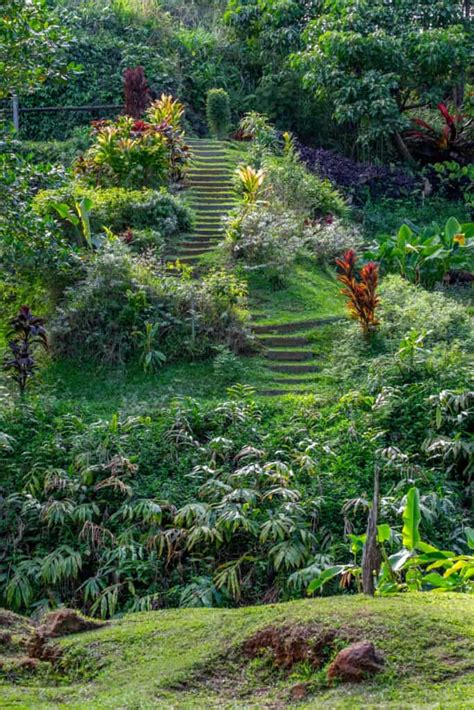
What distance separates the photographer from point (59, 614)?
4.34 meters

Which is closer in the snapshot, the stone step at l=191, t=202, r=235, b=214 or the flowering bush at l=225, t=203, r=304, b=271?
the flowering bush at l=225, t=203, r=304, b=271

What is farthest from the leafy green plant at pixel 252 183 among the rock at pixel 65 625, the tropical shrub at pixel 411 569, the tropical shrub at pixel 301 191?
the rock at pixel 65 625

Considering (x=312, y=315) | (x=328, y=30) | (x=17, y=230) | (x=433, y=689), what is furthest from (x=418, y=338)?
(x=328, y=30)

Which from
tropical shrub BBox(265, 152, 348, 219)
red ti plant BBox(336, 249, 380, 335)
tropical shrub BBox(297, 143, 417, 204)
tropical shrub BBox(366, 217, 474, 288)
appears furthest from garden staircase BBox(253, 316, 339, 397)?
tropical shrub BBox(297, 143, 417, 204)

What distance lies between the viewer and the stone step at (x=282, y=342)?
1213cm

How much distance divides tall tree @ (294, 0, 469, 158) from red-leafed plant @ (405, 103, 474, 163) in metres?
0.31

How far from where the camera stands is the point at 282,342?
1216cm

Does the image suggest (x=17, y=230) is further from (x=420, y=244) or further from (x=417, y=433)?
(x=420, y=244)

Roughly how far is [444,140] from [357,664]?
16.8 m

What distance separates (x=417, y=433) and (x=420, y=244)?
17.7ft

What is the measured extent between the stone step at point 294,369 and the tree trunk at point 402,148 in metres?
9.27

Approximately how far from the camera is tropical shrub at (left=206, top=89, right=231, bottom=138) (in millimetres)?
20625

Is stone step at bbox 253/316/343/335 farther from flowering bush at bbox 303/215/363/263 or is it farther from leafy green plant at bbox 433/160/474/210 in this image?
leafy green plant at bbox 433/160/474/210

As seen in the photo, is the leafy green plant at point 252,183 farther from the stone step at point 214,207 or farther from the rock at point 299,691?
the rock at point 299,691
